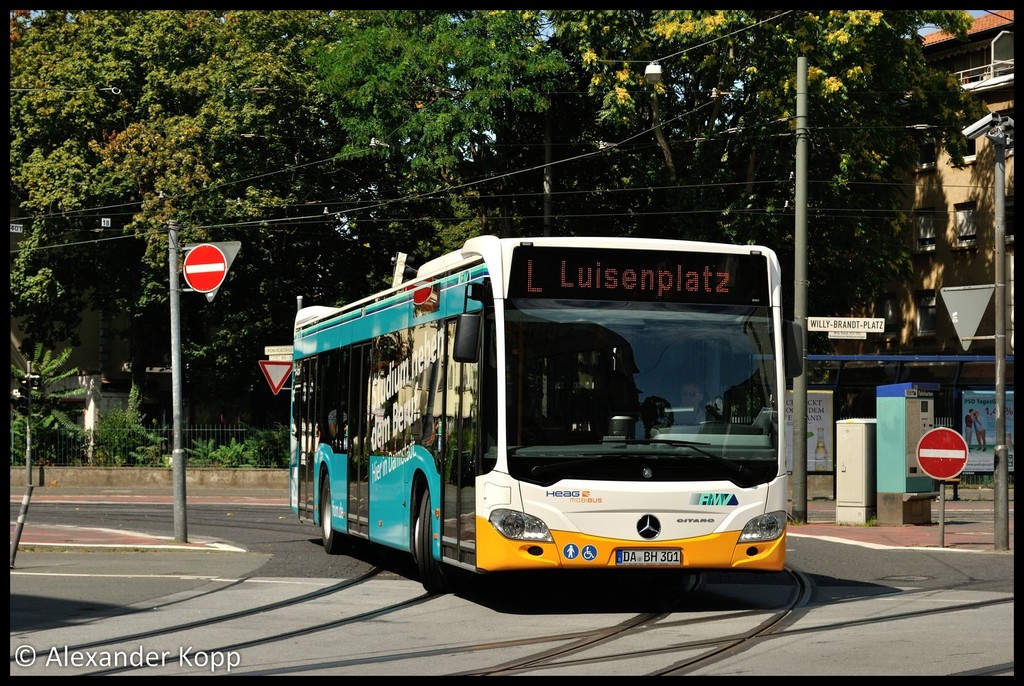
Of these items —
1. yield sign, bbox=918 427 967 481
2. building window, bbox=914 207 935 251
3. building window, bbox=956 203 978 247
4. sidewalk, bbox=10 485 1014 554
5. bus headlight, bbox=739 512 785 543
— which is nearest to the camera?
bus headlight, bbox=739 512 785 543

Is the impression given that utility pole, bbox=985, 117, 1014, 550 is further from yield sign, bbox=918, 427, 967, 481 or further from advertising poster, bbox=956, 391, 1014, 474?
advertising poster, bbox=956, 391, 1014, 474

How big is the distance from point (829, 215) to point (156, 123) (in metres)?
16.9

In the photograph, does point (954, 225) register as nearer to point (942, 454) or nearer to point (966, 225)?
point (966, 225)

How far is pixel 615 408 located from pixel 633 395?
0.56 ft

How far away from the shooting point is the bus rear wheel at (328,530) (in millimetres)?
18125

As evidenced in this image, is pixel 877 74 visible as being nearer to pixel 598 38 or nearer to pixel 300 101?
pixel 598 38

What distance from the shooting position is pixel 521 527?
11367 mm

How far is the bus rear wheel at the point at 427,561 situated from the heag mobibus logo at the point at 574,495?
2165mm

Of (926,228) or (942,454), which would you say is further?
(926,228)

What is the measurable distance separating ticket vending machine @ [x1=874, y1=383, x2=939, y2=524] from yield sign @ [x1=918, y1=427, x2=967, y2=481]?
151 inches

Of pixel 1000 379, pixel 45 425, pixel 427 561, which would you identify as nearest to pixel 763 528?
pixel 427 561

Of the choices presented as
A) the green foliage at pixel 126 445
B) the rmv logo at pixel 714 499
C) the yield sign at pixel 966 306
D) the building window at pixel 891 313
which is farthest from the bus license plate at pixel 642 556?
the building window at pixel 891 313

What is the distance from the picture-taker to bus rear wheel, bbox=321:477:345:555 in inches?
714

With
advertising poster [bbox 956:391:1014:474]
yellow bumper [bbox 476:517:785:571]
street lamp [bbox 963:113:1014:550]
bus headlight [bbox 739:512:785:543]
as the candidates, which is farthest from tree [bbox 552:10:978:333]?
yellow bumper [bbox 476:517:785:571]
